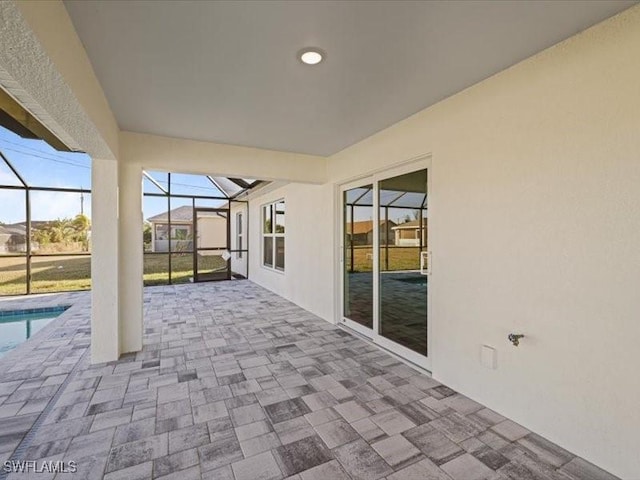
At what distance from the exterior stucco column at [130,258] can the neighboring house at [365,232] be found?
2.61 meters

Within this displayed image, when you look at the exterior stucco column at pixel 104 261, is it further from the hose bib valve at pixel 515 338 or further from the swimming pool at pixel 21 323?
the hose bib valve at pixel 515 338

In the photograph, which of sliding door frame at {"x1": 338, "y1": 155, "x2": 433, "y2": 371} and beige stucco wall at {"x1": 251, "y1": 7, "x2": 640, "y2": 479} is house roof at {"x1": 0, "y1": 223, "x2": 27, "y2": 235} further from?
beige stucco wall at {"x1": 251, "y1": 7, "x2": 640, "y2": 479}

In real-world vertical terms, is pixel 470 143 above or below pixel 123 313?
above

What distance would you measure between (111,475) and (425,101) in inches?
136

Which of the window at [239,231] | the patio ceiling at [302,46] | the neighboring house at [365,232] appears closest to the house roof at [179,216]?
the window at [239,231]

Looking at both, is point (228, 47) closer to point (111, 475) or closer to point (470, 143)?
point (470, 143)

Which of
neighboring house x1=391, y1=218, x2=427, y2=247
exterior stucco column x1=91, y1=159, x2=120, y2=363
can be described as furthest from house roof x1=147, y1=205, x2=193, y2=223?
neighboring house x1=391, y1=218, x2=427, y2=247

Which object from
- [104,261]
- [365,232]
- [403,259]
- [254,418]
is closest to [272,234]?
[365,232]

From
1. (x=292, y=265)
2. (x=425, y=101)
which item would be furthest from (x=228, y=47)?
(x=292, y=265)

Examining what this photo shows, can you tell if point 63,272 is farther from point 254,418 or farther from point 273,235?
point 254,418

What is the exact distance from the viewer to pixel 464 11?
1.59 meters

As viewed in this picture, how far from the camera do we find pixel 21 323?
15.4 ft

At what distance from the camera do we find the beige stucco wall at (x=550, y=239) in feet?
5.25

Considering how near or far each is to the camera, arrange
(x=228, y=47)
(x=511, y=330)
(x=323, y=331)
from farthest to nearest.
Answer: (x=323, y=331), (x=511, y=330), (x=228, y=47)
